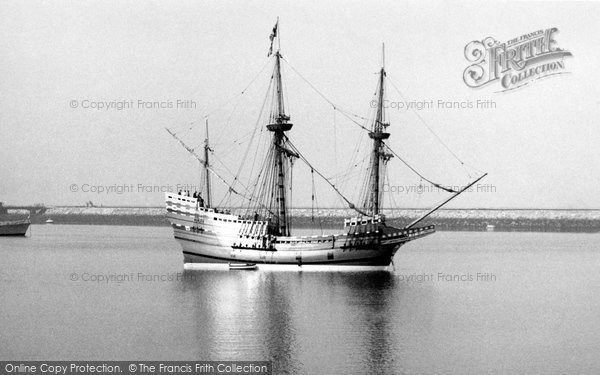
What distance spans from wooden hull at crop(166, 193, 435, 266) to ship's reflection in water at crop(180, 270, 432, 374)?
4.93 feet

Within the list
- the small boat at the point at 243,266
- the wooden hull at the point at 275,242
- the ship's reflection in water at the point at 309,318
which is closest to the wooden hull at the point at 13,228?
the wooden hull at the point at 275,242

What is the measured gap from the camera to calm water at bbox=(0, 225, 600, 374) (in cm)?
2709

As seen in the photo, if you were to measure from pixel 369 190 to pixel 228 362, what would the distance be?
113 feet

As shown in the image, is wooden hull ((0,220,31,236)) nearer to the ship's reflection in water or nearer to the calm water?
the calm water

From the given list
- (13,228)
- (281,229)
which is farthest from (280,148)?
(13,228)

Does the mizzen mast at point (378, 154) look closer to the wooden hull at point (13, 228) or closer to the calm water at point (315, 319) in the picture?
the calm water at point (315, 319)

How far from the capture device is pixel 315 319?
34.4 meters

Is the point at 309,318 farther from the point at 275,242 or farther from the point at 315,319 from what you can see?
the point at 275,242

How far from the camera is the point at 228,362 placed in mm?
25484

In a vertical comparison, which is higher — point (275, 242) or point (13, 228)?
point (13, 228)

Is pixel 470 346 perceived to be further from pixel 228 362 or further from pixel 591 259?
pixel 591 259

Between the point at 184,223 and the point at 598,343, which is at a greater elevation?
the point at 184,223

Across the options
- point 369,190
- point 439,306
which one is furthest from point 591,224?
point 439,306

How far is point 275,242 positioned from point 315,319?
19190mm
